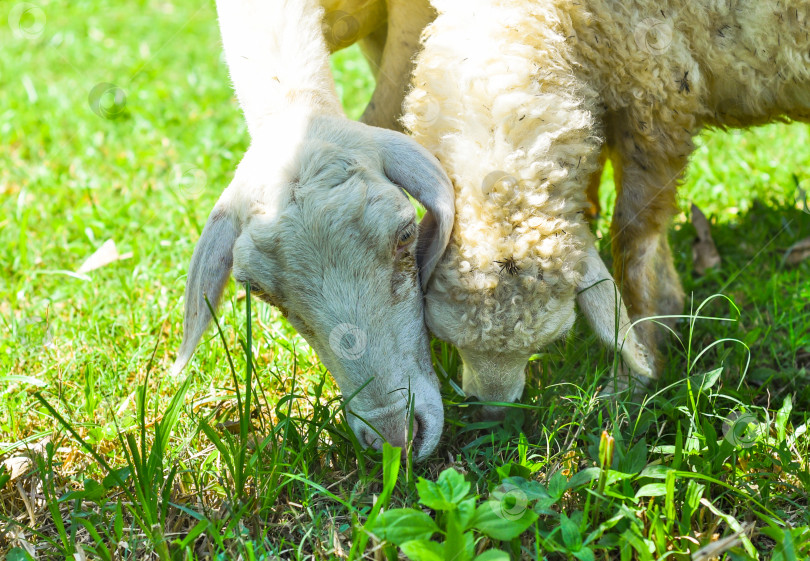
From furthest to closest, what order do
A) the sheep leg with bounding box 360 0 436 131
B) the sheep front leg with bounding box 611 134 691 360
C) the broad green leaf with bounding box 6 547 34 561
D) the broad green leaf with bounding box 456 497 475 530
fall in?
the sheep leg with bounding box 360 0 436 131, the sheep front leg with bounding box 611 134 691 360, the broad green leaf with bounding box 6 547 34 561, the broad green leaf with bounding box 456 497 475 530

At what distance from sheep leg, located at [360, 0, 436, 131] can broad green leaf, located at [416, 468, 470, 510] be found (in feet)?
6.35

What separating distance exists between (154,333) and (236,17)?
1.46 meters

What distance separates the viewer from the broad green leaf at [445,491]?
2098 millimetres

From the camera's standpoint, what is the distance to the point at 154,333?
3652 millimetres

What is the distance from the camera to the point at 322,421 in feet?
8.89

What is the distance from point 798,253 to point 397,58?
87.8 inches

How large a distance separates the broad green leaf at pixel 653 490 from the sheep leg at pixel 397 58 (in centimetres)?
202

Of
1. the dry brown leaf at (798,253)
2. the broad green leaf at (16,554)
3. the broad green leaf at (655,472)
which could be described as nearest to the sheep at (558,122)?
the broad green leaf at (655,472)

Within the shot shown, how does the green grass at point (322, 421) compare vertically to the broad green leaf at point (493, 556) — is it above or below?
below

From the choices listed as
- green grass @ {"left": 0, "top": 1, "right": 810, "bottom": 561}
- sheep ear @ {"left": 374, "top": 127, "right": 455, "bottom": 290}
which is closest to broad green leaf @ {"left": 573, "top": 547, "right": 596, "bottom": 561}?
green grass @ {"left": 0, "top": 1, "right": 810, "bottom": 561}

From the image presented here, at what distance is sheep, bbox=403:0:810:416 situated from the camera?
2.61 m

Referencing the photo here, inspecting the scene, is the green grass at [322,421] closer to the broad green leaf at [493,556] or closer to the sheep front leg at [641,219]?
the broad green leaf at [493,556]

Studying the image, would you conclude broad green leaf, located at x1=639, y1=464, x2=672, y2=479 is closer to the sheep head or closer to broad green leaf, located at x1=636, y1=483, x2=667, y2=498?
broad green leaf, located at x1=636, y1=483, x2=667, y2=498

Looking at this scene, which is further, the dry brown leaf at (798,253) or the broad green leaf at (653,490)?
the dry brown leaf at (798,253)
